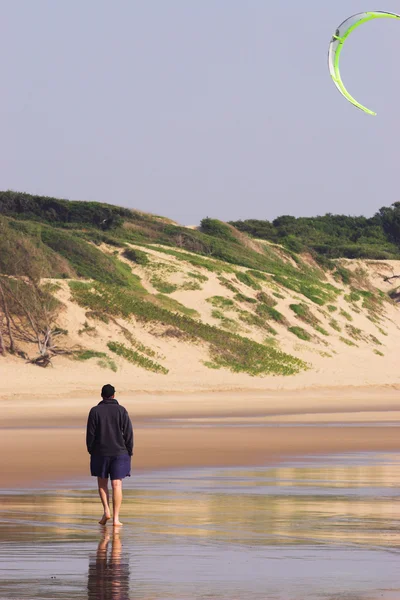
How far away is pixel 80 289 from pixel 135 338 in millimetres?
3480

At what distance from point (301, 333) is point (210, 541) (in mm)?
45096

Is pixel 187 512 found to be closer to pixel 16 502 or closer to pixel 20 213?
pixel 16 502

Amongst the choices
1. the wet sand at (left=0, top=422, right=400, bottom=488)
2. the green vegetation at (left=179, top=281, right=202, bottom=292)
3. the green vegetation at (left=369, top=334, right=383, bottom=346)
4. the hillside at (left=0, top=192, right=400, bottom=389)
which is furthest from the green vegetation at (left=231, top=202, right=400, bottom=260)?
the wet sand at (left=0, top=422, right=400, bottom=488)

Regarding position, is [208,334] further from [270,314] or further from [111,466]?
[111,466]

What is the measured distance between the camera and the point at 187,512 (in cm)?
1301

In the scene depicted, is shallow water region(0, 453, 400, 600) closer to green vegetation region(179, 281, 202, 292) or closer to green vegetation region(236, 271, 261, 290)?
green vegetation region(179, 281, 202, 292)

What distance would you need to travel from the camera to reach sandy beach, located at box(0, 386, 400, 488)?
19516 millimetres

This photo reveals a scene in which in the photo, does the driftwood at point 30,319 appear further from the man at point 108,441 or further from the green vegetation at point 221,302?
the man at point 108,441

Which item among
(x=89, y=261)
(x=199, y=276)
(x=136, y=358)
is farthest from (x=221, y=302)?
(x=136, y=358)

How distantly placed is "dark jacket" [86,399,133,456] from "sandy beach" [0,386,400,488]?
146 inches

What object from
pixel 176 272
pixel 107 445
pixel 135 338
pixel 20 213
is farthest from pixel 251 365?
pixel 107 445

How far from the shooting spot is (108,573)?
9.27m

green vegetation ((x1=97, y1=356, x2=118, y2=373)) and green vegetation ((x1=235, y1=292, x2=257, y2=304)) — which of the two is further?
green vegetation ((x1=235, y1=292, x2=257, y2=304))

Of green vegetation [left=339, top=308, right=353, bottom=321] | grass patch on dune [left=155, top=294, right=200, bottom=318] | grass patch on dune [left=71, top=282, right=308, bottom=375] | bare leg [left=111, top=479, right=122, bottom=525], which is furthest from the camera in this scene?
green vegetation [left=339, top=308, right=353, bottom=321]
